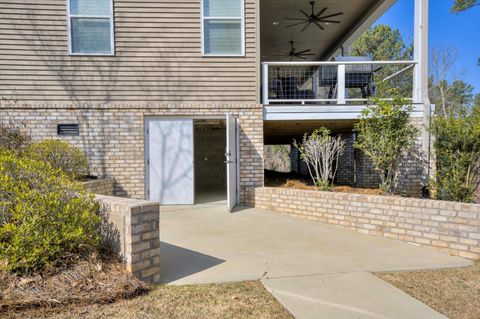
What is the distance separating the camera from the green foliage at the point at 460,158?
4.84 meters

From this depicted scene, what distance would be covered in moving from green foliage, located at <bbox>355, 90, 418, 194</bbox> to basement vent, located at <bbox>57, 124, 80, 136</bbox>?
577 cm

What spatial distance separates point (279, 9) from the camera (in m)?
8.70

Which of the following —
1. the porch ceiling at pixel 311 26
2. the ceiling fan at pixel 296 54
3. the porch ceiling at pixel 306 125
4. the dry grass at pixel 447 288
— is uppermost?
the porch ceiling at pixel 311 26

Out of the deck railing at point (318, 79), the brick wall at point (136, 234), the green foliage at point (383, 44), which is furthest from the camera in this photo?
the green foliage at point (383, 44)

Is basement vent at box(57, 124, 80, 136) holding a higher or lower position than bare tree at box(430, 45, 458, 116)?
lower

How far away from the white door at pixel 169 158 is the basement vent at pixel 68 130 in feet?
4.95

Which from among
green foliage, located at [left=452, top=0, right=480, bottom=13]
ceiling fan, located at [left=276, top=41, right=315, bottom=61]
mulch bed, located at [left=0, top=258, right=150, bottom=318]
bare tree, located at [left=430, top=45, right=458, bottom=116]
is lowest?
mulch bed, located at [left=0, top=258, right=150, bottom=318]

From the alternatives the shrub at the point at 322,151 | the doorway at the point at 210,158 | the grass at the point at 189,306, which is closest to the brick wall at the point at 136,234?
the grass at the point at 189,306

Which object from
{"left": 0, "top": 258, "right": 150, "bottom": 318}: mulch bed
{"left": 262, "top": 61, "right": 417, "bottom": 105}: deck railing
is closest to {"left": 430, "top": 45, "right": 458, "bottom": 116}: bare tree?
{"left": 262, "top": 61, "right": 417, "bottom": 105}: deck railing

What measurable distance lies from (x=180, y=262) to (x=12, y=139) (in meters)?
4.49

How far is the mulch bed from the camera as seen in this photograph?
2.40 m

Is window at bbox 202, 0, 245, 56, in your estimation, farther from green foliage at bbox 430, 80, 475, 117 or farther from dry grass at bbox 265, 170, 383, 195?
green foliage at bbox 430, 80, 475, 117

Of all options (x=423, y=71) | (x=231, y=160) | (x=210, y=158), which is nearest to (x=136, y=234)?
(x=231, y=160)

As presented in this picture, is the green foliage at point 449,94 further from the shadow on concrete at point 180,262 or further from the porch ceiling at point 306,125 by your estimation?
the shadow on concrete at point 180,262
